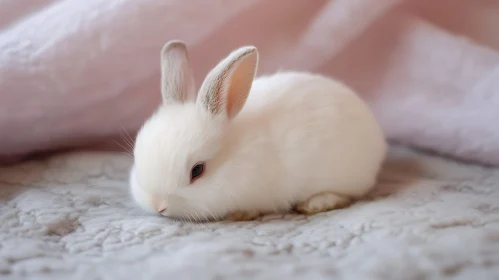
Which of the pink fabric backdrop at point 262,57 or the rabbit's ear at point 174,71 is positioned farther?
the pink fabric backdrop at point 262,57

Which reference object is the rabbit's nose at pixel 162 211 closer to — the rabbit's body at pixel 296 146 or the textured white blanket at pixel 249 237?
the textured white blanket at pixel 249 237

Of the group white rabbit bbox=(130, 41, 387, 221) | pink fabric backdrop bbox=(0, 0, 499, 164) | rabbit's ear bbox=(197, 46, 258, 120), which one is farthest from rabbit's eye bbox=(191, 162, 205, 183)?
pink fabric backdrop bbox=(0, 0, 499, 164)

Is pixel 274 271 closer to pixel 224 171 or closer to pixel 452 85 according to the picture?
pixel 224 171

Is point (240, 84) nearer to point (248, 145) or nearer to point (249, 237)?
point (248, 145)

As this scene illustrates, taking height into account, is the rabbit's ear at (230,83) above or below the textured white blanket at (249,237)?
above

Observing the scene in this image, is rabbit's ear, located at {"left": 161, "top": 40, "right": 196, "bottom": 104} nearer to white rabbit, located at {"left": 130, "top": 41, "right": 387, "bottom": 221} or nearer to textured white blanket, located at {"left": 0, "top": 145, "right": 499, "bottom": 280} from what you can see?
white rabbit, located at {"left": 130, "top": 41, "right": 387, "bottom": 221}

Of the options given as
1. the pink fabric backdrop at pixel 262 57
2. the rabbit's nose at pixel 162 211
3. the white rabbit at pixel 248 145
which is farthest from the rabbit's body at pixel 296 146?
the pink fabric backdrop at pixel 262 57

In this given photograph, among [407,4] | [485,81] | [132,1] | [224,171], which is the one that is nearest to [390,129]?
[485,81]
